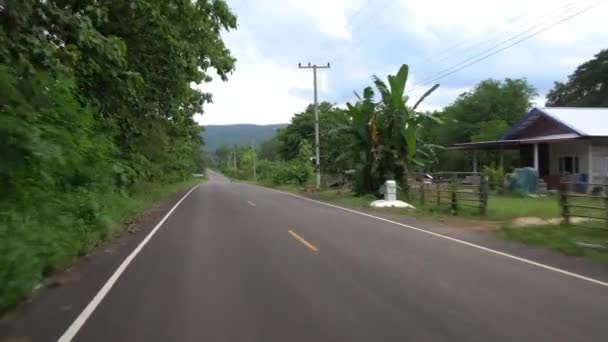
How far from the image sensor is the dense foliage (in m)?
8.41

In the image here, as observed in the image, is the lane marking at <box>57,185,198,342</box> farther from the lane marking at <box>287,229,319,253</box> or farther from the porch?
the porch

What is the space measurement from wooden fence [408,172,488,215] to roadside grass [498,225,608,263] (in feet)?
15.9

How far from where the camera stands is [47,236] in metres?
10.0

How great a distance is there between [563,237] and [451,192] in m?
8.57

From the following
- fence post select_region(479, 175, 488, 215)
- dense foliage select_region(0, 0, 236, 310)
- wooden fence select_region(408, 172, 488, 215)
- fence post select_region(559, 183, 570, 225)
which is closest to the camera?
dense foliage select_region(0, 0, 236, 310)

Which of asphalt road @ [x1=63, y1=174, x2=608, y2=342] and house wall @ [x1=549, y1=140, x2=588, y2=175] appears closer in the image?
asphalt road @ [x1=63, y1=174, x2=608, y2=342]

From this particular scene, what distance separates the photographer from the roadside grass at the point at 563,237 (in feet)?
38.1

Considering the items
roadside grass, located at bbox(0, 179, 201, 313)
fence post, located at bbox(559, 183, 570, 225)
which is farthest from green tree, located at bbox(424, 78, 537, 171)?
roadside grass, located at bbox(0, 179, 201, 313)

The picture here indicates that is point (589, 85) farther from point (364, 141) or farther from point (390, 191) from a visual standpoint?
point (390, 191)

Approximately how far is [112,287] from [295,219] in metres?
10.7

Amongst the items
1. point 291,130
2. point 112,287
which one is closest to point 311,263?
point 112,287

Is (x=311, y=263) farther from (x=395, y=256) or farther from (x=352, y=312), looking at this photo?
(x=352, y=312)

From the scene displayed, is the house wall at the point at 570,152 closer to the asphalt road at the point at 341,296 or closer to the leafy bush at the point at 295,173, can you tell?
the leafy bush at the point at 295,173

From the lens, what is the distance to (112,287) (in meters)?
8.39
